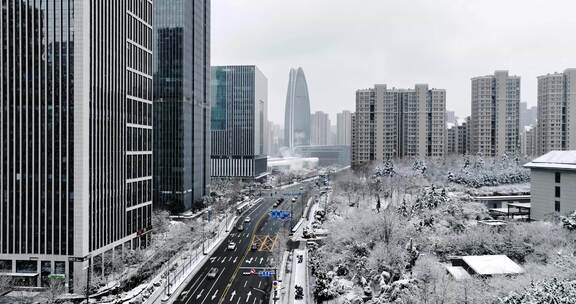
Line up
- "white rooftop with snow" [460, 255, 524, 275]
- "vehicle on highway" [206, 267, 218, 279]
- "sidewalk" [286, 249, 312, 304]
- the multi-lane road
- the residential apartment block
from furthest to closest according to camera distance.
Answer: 1. the residential apartment block
2. "vehicle on highway" [206, 267, 218, 279]
3. the multi-lane road
4. "sidewalk" [286, 249, 312, 304]
5. "white rooftop with snow" [460, 255, 524, 275]

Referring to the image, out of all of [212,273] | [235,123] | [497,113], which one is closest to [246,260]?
Answer: [212,273]

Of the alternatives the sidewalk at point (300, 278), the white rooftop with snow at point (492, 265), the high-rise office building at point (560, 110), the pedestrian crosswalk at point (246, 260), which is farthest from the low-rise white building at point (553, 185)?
the high-rise office building at point (560, 110)

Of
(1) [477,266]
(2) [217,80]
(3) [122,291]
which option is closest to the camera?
(1) [477,266]

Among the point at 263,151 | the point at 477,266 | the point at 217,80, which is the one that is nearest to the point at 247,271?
the point at 477,266

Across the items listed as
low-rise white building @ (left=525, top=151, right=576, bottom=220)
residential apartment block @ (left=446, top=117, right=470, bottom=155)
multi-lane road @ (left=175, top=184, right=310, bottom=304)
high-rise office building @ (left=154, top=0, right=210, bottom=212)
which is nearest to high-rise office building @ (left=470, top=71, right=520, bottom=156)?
residential apartment block @ (left=446, top=117, right=470, bottom=155)

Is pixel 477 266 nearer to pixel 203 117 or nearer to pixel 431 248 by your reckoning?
pixel 431 248

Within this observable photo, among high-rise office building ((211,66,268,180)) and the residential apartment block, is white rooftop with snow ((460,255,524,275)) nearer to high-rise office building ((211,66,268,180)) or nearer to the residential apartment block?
the residential apartment block

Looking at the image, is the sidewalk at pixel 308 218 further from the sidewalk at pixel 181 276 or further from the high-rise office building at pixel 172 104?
the high-rise office building at pixel 172 104
